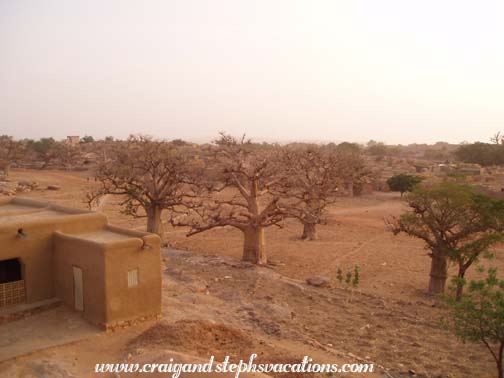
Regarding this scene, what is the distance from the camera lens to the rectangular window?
395 inches

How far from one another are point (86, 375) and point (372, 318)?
286 inches

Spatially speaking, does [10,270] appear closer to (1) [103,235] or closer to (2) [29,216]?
(2) [29,216]

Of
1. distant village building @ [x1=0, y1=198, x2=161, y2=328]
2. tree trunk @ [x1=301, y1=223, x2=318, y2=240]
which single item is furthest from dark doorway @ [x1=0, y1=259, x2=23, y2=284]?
tree trunk @ [x1=301, y1=223, x2=318, y2=240]

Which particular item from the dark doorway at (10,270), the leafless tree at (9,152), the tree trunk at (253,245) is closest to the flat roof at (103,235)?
the dark doorway at (10,270)

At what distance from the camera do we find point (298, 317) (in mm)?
12086

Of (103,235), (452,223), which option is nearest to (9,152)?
(103,235)

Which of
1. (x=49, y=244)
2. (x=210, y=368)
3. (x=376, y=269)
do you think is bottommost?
(x=376, y=269)

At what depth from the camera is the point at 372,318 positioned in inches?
483

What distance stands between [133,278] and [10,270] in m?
3.76

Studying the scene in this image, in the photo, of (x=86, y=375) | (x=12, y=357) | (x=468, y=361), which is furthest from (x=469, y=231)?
(x=12, y=357)

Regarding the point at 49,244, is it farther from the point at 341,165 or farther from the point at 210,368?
the point at 341,165

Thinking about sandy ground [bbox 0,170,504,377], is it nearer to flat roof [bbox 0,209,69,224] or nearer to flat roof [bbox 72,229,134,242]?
flat roof [bbox 72,229,134,242]

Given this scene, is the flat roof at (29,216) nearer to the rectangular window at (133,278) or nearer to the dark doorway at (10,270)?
the dark doorway at (10,270)

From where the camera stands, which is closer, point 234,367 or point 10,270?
point 234,367
